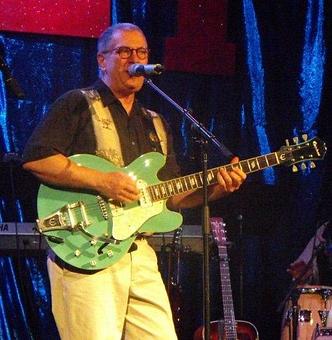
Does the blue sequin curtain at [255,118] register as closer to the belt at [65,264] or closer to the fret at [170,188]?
the fret at [170,188]

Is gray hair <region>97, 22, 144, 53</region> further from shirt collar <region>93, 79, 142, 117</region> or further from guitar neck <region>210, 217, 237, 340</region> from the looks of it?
guitar neck <region>210, 217, 237, 340</region>

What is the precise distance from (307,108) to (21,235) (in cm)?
240

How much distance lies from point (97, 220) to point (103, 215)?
0.04 metres

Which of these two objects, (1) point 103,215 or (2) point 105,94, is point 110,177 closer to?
(1) point 103,215

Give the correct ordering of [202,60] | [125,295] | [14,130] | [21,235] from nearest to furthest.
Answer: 1. [125,295]
2. [21,235]
3. [14,130]
4. [202,60]

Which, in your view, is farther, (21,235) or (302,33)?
(302,33)

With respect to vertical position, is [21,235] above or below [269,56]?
below

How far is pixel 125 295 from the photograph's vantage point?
347 centimetres

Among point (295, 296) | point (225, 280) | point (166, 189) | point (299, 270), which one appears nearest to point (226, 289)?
point (225, 280)

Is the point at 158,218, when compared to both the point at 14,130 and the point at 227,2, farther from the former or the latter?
the point at 227,2

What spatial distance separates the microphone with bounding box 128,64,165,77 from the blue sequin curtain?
1634 millimetres

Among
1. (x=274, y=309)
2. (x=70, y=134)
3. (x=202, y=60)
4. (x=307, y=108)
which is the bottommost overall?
(x=274, y=309)

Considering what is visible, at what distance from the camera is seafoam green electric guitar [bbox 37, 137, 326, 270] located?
11.1 feet

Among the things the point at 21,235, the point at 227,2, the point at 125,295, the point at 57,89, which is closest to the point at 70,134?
the point at 125,295
